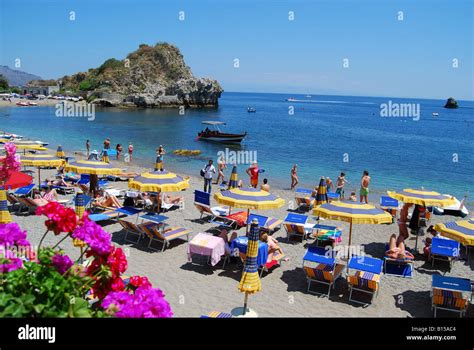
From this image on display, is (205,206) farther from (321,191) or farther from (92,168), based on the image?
(321,191)

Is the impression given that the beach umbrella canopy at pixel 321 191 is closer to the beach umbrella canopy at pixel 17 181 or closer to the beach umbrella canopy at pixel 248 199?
the beach umbrella canopy at pixel 248 199

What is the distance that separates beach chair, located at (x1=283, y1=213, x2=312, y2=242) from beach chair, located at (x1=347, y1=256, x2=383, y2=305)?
10.6 ft

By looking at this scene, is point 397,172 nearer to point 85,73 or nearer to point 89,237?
point 89,237

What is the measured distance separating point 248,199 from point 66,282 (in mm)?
7660

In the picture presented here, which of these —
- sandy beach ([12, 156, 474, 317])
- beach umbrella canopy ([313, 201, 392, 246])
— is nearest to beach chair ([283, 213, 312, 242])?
sandy beach ([12, 156, 474, 317])

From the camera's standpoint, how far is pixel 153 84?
111 meters

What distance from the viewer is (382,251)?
11664mm

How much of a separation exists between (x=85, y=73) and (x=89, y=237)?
151621mm

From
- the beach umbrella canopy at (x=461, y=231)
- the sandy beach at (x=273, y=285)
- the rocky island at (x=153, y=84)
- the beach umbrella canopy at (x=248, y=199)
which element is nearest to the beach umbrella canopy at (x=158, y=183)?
the sandy beach at (x=273, y=285)

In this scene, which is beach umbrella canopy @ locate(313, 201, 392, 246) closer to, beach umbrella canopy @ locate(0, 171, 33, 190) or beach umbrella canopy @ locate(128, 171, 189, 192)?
beach umbrella canopy @ locate(128, 171, 189, 192)

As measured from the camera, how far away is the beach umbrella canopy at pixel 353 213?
31.3ft

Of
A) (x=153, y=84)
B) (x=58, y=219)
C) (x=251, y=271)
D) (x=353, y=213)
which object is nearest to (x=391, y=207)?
(x=353, y=213)
